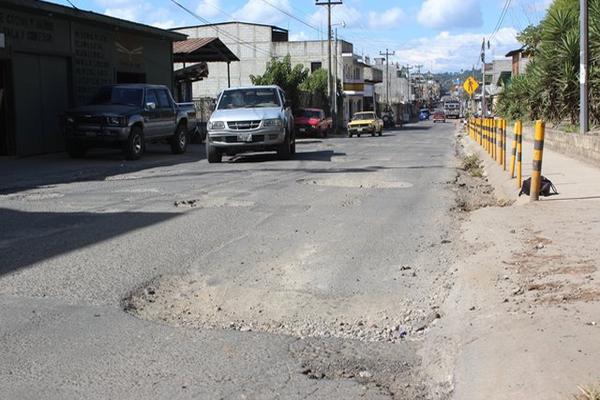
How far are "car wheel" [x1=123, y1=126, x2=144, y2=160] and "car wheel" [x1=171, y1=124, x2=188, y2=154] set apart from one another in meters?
2.81

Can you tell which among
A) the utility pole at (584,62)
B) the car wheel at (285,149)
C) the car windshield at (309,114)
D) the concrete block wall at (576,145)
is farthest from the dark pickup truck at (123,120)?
the car windshield at (309,114)

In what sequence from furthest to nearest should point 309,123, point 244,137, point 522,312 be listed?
→ point 309,123 < point 244,137 < point 522,312

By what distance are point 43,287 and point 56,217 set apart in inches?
140

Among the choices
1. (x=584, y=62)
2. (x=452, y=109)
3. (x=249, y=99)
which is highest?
(x=452, y=109)

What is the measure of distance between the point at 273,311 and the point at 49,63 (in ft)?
60.6

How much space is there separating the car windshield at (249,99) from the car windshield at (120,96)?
7.68 feet

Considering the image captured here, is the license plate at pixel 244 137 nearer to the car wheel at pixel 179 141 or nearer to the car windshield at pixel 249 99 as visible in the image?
the car windshield at pixel 249 99

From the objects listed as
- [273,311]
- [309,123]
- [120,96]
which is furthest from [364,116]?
[273,311]

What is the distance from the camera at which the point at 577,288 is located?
17.8ft

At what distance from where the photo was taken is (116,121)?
17953mm

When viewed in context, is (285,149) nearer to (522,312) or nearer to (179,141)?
(179,141)

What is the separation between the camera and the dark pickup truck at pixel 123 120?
709 inches

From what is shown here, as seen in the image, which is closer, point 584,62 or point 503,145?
point 503,145

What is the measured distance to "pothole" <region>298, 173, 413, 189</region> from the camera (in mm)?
13211
